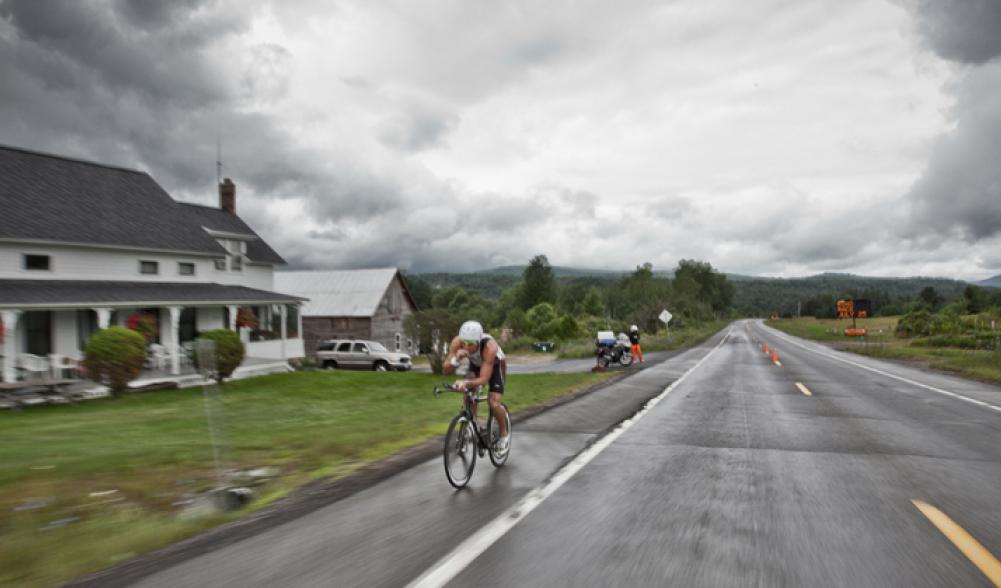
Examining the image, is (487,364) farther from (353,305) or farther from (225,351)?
(353,305)

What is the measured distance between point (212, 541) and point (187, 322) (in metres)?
24.5

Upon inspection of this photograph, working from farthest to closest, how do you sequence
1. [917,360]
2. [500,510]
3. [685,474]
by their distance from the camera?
[917,360]
[685,474]
[500,510]

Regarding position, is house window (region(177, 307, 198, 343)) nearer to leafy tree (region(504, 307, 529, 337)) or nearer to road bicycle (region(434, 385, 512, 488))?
road bicycle (region(434, 385, 512, 488))

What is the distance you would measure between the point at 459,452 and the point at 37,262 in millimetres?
21424

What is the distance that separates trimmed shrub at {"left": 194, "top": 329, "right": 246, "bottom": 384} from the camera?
830 inches

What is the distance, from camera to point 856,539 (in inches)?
176

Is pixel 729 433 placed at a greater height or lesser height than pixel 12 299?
lesser

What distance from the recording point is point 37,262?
819 inches

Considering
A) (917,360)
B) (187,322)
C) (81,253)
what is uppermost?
(81,253)

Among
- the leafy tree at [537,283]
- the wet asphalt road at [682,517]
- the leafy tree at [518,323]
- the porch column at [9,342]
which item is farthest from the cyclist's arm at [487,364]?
the leafy tree at [537,283]

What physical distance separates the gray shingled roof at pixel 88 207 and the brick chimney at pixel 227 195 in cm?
481

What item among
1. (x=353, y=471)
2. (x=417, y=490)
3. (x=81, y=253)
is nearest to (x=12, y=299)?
(x=81, y=253)

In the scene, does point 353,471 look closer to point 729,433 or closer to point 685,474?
point 685,474

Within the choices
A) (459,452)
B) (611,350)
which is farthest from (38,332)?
(611,350)
